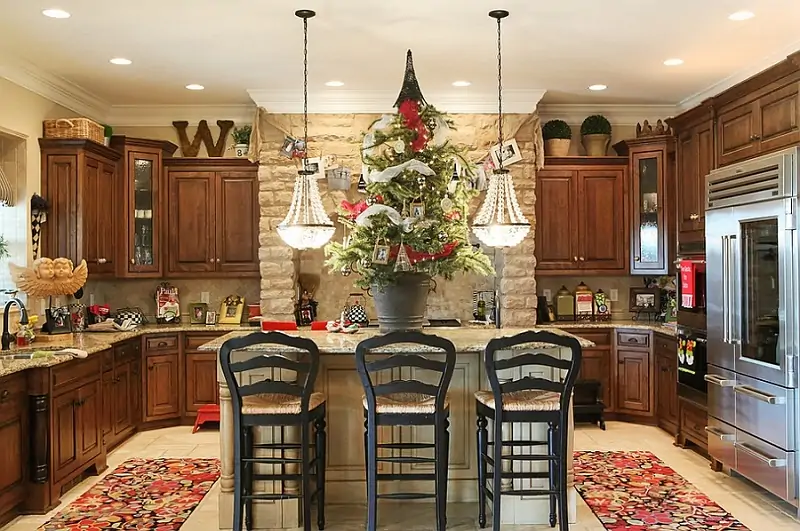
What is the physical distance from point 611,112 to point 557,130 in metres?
0.69

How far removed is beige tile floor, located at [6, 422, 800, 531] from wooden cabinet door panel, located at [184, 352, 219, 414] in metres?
0.28

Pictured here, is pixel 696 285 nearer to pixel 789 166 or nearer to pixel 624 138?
pixel 789 166

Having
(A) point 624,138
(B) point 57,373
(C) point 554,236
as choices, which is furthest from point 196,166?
(A) point 624,138

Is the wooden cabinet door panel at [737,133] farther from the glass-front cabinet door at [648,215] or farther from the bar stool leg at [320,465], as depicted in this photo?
the bar stool leg at [320,465]

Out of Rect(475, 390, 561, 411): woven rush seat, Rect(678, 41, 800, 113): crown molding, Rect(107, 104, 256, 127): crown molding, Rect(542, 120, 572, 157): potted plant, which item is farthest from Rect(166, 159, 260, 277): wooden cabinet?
Rect(678, 41, 800, 113): crown molding

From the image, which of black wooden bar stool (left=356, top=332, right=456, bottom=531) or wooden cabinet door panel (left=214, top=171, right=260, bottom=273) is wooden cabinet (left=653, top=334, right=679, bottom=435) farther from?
wooden cabinet door panel (left=214, top=171, right=260, bottom=273)

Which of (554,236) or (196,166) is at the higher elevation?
(196,166)

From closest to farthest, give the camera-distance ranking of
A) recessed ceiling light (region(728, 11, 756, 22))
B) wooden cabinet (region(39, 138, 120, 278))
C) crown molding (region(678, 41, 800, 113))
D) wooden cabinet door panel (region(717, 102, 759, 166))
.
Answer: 1. recessed ceiling light (region(728, 11, 756, 22))
2. wooden cabinet door panel (region(717, 102, 759, 166))
3. crown molding (region(678, 41, 800, 113))
4. wooden cabinet (region(39, 138, 120, 278))

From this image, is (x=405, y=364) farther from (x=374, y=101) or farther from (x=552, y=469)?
(x=374, y=101)

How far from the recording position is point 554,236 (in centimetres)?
710

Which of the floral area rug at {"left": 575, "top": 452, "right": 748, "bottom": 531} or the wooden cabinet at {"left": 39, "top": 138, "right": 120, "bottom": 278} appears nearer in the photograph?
the floral area rug at {"left": 575, "top": 452, "right": 748, "bottom": 531}

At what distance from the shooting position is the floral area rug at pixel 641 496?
4.23 metres

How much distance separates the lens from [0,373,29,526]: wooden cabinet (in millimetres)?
4117

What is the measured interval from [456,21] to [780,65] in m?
1.98
